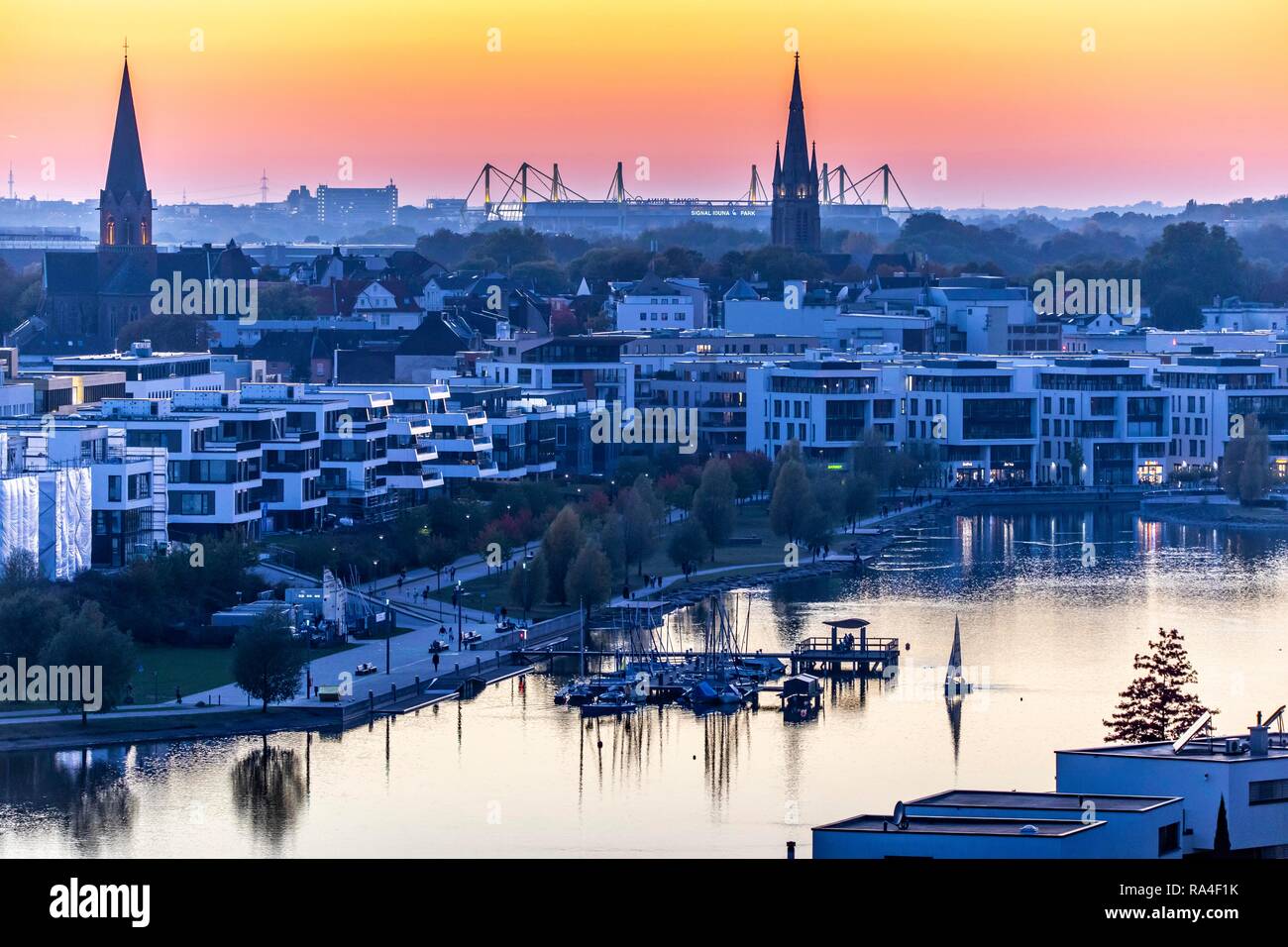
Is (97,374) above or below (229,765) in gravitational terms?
above

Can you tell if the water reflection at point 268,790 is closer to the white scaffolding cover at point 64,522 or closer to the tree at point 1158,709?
the tree at point 1158,709

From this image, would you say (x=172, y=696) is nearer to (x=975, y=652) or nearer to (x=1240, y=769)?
(x=975, y=652)

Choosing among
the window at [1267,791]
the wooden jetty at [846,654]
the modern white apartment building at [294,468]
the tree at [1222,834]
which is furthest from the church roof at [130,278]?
the tree at [1222,834]

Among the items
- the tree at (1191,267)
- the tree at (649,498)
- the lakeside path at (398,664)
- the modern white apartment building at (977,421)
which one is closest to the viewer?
the lakeside path at (398,664)

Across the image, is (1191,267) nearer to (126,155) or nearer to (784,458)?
(126,155)
